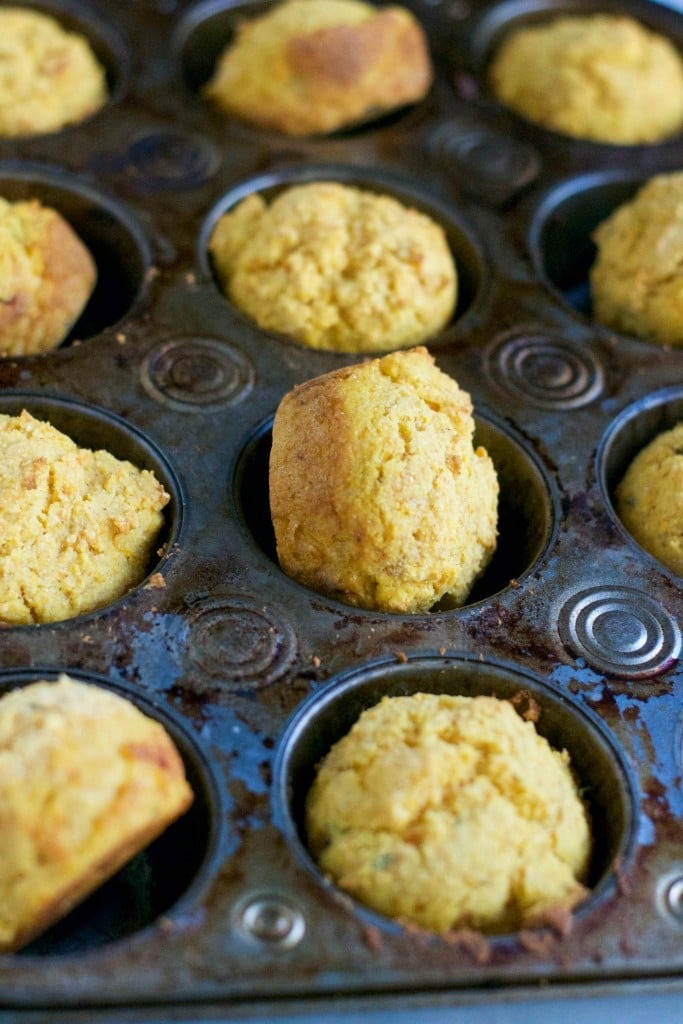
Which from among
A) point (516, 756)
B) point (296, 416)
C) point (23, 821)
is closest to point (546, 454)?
point (296, 416)

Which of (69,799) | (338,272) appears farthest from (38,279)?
(69,799)

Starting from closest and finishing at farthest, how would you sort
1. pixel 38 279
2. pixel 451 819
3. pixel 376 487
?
pixel 451 819
pixel 376 487
pixel 38 279

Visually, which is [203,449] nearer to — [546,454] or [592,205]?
[546,454]

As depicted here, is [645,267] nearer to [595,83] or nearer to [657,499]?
[657,499]

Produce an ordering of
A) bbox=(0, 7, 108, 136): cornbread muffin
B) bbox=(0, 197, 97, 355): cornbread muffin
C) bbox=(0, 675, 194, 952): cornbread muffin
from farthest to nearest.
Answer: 1. bbox=(0, 7, 108, 136): cornbread muffin
2. bbox=(0, 197, 97, 355): cornbread muffin
3. bbox=(0, 675, 194, 952): cornbread muffin

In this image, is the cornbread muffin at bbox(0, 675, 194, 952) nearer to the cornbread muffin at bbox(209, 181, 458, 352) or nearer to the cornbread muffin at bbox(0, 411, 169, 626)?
the cornbread muffin at bbox(0, 411, 169, 626)

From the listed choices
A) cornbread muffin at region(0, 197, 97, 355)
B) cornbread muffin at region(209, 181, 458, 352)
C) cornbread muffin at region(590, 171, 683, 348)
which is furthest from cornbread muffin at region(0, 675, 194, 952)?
cornbread muffin at region(590, 171, 683, 348)
